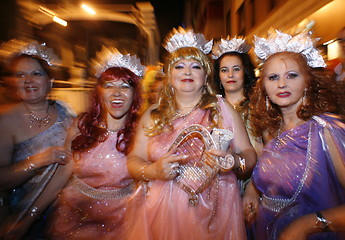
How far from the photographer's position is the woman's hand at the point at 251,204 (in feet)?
7.35

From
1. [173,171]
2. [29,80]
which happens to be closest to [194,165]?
[173,171]

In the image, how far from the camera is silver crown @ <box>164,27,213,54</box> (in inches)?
88.8

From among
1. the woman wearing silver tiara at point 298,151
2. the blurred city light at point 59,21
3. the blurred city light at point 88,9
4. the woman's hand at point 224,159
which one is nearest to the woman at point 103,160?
the woman's hand at point 224,159

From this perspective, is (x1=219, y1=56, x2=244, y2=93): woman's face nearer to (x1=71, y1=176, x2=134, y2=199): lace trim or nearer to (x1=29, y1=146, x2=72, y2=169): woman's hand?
(x1=71, y1=176, x2=134, y2=199): lace trim

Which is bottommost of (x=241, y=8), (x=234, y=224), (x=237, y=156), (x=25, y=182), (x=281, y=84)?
(x=234, y=224)

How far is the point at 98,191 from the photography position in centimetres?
229

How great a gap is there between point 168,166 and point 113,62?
1.25 metres

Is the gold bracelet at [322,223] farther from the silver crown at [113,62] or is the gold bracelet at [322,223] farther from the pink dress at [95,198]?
the silver crown at [113,62]

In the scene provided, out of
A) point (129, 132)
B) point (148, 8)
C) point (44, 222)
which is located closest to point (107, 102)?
point (129, 132)

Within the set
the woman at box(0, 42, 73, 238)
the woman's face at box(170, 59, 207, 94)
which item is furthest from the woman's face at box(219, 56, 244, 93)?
the woman at box(0, 42, 73, 238)

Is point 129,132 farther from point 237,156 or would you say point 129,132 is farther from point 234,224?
point 234,224

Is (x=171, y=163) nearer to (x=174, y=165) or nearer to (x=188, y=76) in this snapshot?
(x=174, y=165)

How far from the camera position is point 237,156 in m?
1.91

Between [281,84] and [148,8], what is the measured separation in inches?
206
